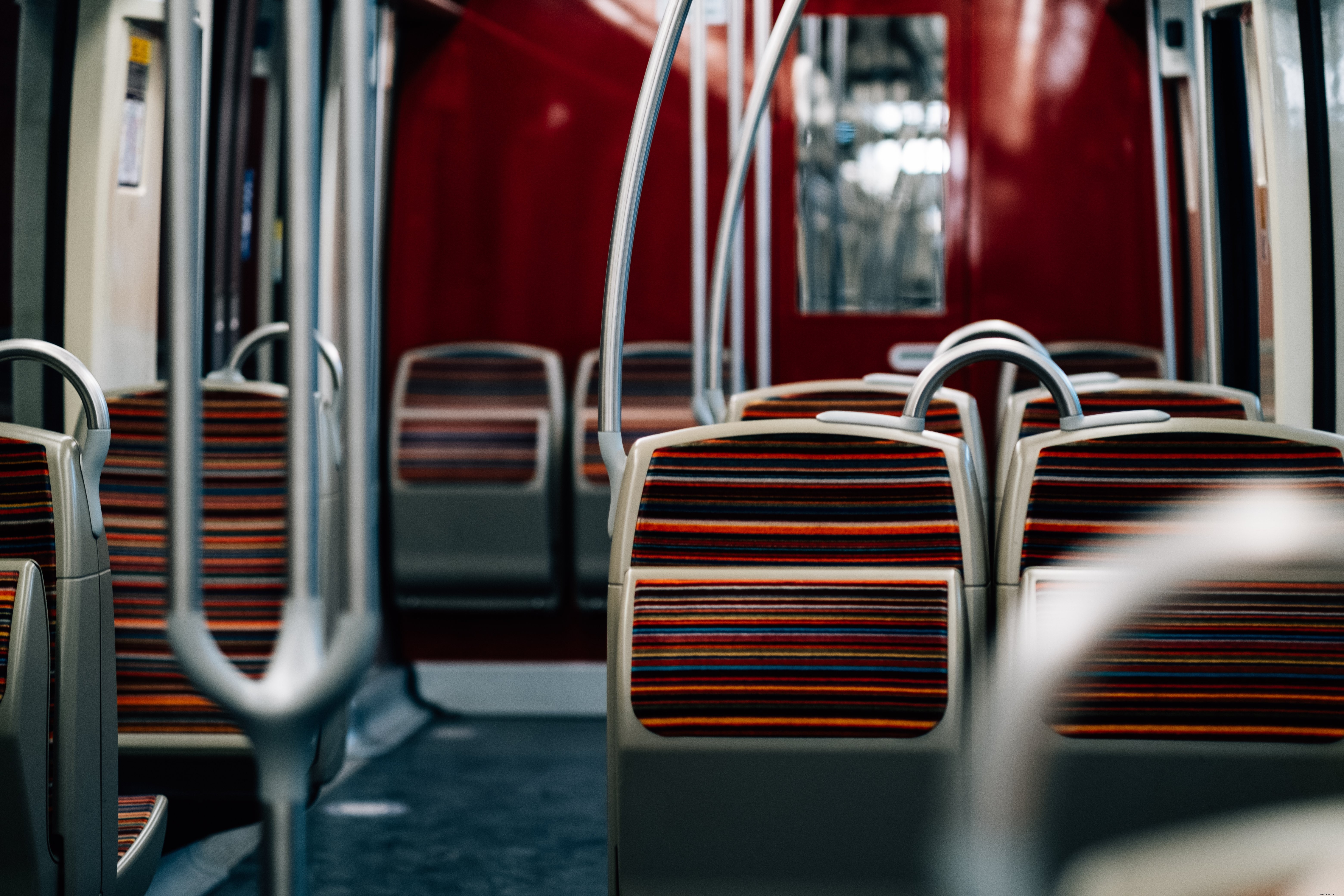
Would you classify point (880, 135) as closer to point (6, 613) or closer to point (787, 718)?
point (787, 718)

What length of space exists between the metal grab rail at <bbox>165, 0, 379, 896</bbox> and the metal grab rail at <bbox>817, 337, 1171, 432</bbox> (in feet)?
3.09

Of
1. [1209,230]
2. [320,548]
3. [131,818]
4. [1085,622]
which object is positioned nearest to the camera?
[1085,622]

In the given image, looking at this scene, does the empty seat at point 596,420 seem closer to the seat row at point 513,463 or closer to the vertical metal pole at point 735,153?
the seat row at point 513,463

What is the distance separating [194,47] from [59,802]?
1168mm

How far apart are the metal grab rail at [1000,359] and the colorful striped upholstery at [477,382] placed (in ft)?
8.84

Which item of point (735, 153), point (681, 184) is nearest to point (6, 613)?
point (735, 153)

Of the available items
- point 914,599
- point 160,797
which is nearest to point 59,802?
point 160,797

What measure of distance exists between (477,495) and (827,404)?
5.76 feet

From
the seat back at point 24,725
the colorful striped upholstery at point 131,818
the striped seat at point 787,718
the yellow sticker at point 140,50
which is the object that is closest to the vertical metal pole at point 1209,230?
the striped seat at point 787,718

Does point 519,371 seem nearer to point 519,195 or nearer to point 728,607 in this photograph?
point 519,195

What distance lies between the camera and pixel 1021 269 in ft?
13.7

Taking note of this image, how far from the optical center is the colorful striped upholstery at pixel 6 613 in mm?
1515

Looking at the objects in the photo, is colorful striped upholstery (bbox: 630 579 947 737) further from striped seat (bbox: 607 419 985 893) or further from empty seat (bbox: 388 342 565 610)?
empty seat (bbox: 388 342 565 610)

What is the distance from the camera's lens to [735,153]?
3.06 metres
